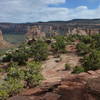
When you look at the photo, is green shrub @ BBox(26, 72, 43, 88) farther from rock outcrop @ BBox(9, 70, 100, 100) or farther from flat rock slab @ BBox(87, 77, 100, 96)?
flat rock slab @ BBox(87, 77, 100, 96)

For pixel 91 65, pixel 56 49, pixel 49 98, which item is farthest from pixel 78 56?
pixel 49 98

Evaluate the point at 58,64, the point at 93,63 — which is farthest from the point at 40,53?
the point at 93,63

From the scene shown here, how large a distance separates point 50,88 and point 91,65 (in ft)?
82.8

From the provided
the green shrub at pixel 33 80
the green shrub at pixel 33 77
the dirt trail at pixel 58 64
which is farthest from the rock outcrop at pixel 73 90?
the dirt trail at pixel 58 64

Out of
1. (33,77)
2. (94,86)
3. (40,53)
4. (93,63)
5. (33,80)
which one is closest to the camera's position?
(94,86)

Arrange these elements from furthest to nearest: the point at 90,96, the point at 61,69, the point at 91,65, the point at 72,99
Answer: the point at 61,69
the point at 91,65
the point at 72,99
the point at 90,96

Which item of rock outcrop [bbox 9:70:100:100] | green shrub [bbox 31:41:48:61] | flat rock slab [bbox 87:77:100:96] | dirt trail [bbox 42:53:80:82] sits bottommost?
dirt trail [bbox 42:53:80:82]

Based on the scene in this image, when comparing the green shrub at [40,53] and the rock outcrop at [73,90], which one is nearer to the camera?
the rock outcrop at [73,90]

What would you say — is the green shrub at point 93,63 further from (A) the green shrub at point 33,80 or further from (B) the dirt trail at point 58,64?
(A) the green shrub at point 33,80

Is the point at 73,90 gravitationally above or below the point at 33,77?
above

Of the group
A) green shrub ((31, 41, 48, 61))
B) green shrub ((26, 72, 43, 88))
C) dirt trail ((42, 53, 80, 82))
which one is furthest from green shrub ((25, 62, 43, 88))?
green shrub ((31, 41, 48, 61))

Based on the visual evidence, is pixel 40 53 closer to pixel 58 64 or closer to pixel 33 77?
pixel 58 64

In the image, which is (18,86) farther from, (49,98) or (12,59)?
(12,59)

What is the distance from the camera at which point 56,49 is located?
76.8m
